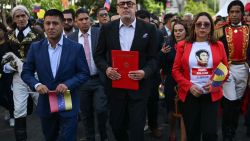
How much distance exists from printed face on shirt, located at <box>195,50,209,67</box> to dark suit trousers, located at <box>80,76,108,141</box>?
1.74 meters

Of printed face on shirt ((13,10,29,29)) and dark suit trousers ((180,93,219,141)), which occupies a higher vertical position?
printed face on shirt ((13,10,29,29))

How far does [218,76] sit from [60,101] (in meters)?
1.87

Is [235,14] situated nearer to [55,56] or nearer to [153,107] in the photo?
[153,107]

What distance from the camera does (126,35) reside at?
4875 millimetres

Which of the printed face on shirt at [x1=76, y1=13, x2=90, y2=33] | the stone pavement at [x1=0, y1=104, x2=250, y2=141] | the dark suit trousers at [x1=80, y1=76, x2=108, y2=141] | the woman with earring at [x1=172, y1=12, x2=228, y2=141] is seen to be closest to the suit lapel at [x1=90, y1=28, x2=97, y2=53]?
the printed face on shirt at [x1=76, y1=13, x2=90, y2=33]

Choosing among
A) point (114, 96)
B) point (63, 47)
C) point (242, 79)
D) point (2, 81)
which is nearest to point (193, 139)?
point (114, 96)

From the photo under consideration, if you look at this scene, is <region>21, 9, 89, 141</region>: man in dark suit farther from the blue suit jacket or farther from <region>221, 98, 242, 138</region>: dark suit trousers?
<region>221, 98, 242, 138</region>: dark suit trousers

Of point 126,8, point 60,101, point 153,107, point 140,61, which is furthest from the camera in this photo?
point 153,107

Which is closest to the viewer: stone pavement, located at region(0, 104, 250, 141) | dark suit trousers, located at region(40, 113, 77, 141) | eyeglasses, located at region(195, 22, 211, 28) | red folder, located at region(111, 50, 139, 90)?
dark suit trousers, located at region(40, 113, 77, 141)

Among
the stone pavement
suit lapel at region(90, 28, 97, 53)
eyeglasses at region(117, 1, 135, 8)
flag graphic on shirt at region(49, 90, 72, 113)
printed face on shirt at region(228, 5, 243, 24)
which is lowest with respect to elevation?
Answer: the stone pavement

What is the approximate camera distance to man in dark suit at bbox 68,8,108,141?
589 cm

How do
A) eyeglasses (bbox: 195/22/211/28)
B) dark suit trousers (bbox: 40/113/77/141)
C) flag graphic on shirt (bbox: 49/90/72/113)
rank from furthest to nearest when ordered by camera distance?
eyeglasses (bbox: 195/22/211/28)
dark suit trousers (bbox: 40/113/77/141)
flag graphic on shirt (bbox: 49/90/72/113)

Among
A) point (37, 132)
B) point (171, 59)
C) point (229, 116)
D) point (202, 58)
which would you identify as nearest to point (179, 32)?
point (171, 59)

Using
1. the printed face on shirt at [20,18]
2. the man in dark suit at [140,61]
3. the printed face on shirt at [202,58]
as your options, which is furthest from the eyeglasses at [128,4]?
the printed face on shirt at [20,18]
